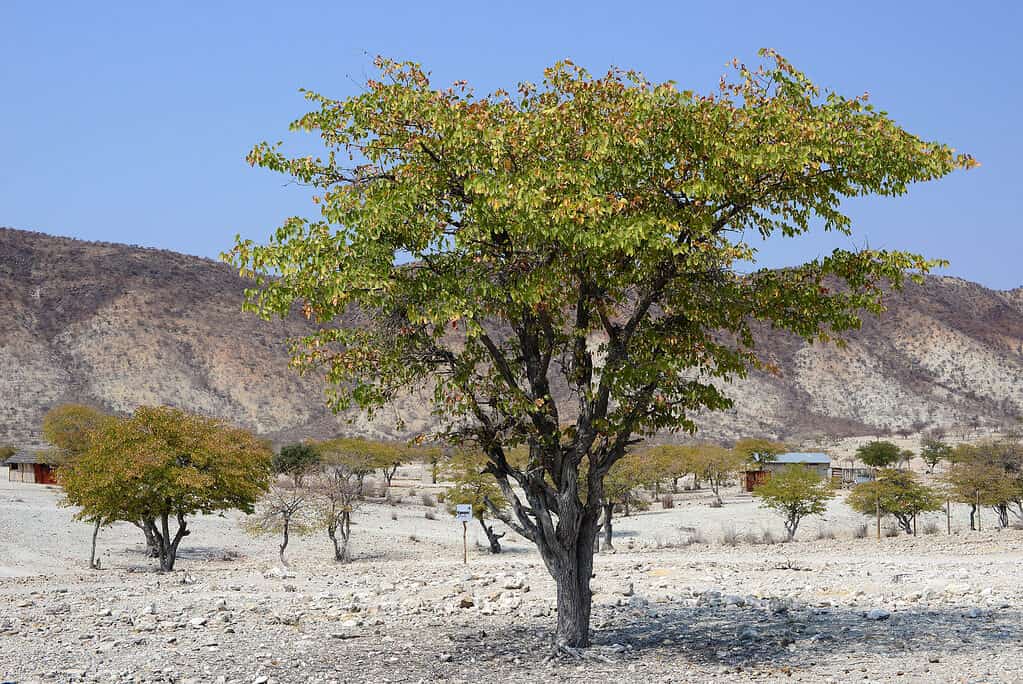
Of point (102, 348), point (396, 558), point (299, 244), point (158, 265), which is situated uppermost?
point (158, 265)

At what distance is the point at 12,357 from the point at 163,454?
74150mm

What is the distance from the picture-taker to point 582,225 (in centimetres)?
1134

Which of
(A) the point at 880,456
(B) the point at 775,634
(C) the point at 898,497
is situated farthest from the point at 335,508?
(A) the point at 880,456

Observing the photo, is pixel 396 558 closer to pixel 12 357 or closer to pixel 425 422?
pixel 425 422

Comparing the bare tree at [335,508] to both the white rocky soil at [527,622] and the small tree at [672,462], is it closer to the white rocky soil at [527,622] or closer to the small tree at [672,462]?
the white rocky soil at [527,622]

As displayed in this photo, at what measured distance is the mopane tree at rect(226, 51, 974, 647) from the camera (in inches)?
452

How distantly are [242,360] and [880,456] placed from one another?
2331 inches

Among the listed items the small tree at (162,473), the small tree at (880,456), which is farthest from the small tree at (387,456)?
the small tree at (162,473)

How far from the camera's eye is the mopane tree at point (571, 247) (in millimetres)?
11484

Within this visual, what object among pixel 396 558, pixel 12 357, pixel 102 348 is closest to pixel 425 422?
→ pixel 102 348

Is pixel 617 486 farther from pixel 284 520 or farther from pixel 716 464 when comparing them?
pixel 716 464

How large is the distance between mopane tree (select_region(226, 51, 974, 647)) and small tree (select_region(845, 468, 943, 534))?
31.1m

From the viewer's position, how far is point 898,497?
42344mm

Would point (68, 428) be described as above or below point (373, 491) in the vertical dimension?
above
